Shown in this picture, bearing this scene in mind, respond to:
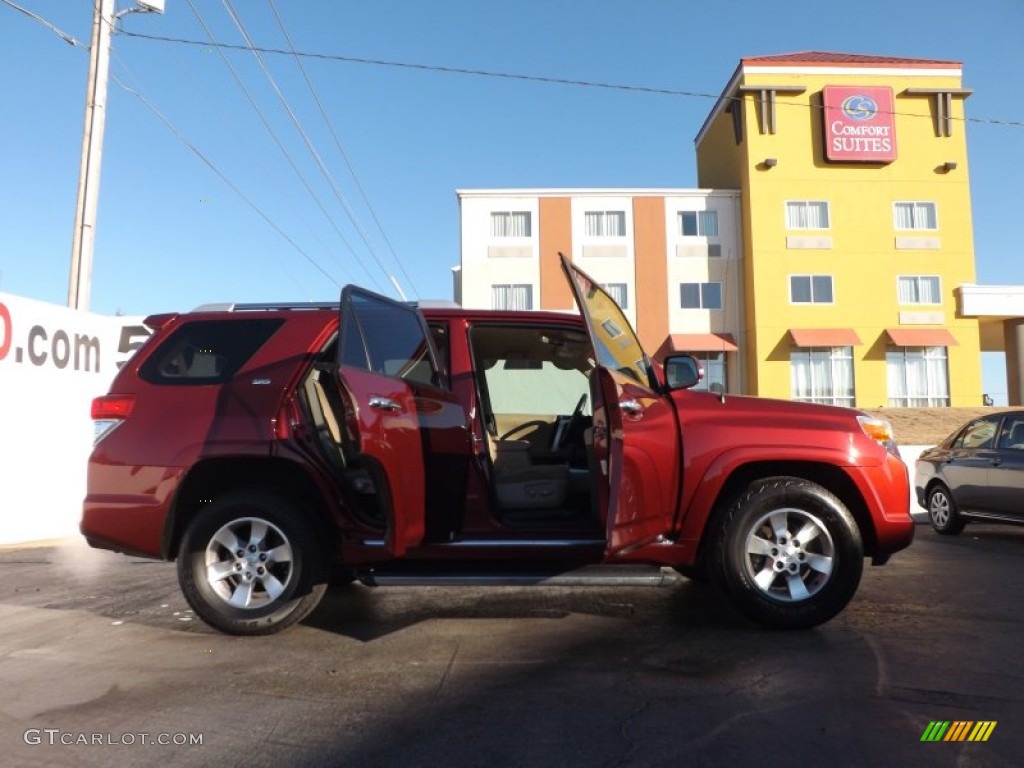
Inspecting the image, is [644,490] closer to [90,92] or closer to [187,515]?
[187,515]

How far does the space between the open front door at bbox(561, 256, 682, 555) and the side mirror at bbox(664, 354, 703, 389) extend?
101 mm

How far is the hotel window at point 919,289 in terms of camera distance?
109ft

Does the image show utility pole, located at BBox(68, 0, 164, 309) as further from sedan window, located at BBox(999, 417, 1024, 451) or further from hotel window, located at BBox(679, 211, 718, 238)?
hotel window, located at BBox(679, 211, 718, 238)

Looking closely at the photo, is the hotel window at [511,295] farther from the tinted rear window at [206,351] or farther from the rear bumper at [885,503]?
the rear bumper at [885,503]

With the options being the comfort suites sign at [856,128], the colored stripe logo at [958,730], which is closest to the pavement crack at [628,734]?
the colored stripe logo at [958,730]

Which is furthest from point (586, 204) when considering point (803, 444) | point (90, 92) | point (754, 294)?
point (803, 444)

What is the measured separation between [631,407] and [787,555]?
127 cm

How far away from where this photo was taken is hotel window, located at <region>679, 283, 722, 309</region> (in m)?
34.0

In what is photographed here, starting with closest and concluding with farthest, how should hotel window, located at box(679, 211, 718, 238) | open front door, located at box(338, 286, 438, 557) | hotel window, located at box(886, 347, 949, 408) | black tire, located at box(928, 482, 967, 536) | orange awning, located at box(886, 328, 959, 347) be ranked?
open front door, located at box(338, 286, 438, 557), black tire, located at box(928, 482, 967, 536), orange awning, located at box(886, 328, 959, 347), hotel window, located at box(886, 347, 949, 408), hotel window, located at box(679, 211, 718, 238)

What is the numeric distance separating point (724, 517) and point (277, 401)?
2.67 meters

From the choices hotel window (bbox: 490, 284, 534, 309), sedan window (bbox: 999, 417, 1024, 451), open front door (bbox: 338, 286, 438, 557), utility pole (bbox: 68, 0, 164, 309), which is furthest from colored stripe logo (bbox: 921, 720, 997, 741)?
hotel window (bbox: 490, 284, 534, 309)

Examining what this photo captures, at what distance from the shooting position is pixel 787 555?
431cm

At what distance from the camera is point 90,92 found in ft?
40.0

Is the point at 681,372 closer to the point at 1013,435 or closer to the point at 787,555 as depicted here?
the point at 787,555
